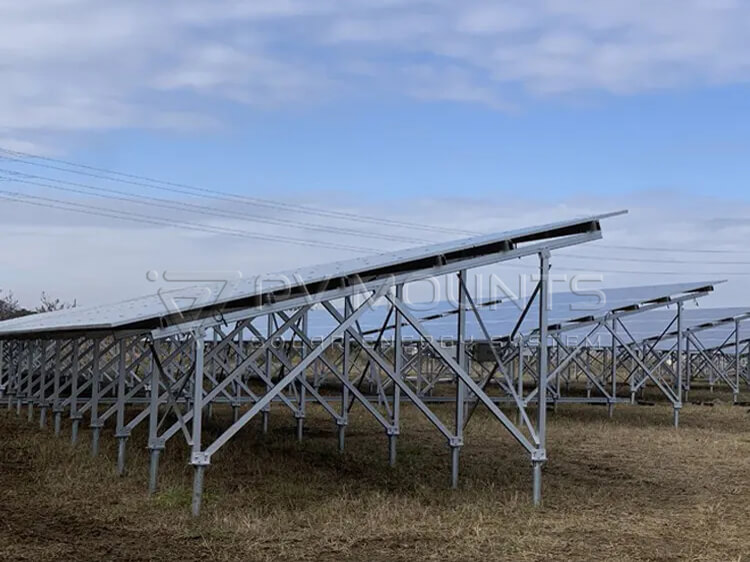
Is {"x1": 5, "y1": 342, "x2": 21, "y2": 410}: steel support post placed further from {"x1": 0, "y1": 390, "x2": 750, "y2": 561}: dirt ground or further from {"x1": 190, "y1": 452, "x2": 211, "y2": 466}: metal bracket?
{"x1": 190, "y1": 452, "x2": 211, "y2": 466}: metal bracket

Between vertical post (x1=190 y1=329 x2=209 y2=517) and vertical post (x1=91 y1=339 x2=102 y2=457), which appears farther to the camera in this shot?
vertical post (x1=91 y1=339 x2=102 y2=457)

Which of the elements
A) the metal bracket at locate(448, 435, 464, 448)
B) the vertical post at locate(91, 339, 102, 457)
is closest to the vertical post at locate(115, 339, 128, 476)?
the vertical post at locate(91, 339, 102, 457)

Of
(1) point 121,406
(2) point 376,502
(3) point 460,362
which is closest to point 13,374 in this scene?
(1) point 121,406

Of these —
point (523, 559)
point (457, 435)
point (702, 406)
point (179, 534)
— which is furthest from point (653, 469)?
point (702, 406)

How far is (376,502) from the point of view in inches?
376

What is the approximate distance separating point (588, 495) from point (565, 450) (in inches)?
169

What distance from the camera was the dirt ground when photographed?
24.9 ft

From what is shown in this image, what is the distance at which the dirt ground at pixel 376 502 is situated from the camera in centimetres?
758

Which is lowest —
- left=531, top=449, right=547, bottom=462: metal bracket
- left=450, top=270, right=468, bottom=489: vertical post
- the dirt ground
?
the dirt ground

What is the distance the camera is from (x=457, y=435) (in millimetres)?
11023

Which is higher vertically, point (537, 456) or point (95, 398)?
point (95, 398)

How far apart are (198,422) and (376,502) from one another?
214 cm

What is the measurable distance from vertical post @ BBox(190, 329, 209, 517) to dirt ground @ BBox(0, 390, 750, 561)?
0.72ft

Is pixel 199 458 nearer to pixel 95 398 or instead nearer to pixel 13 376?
pixel 95 398
